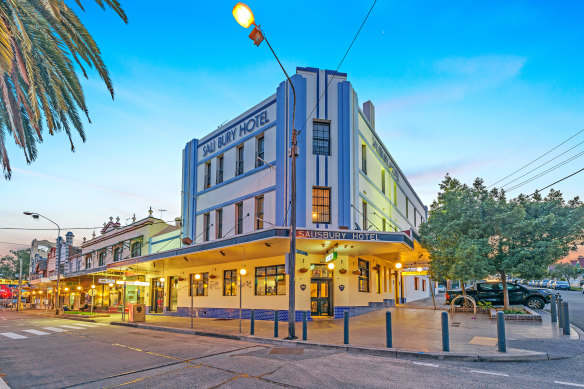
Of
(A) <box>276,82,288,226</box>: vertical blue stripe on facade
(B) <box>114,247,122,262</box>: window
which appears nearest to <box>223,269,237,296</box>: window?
(A) <box>276,82,288,226</box>: vertical blue stripe on facade

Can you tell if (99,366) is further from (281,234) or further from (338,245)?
(338,245)

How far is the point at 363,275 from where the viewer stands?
23562 millimetres

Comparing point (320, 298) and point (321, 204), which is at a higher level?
point (321, 204)

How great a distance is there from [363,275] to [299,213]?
258 inches

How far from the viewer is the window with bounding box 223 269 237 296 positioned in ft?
76.9

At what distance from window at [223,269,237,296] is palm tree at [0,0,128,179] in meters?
14.6

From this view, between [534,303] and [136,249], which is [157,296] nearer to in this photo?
[136,249]

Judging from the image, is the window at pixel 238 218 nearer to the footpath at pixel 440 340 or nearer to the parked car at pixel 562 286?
the footpath at pixel 440 340

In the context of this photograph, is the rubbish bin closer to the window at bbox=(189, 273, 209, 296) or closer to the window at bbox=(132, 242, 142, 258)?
the window at bbox=(189, 273, 209, 296)

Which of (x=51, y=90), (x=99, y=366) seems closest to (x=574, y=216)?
(x=99, y=366)

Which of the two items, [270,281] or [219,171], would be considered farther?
[219,171]

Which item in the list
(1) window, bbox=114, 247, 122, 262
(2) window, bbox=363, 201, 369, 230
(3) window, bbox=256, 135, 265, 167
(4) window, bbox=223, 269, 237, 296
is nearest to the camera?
(2) window, bbox=363, 201, 369, 230

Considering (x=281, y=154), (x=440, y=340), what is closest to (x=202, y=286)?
(x=281, y=154)

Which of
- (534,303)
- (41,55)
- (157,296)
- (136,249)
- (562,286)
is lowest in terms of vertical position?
(562,286)
